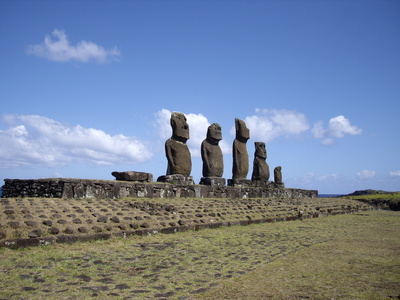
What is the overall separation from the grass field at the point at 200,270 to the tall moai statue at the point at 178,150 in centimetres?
878

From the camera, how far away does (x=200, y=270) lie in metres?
5.51

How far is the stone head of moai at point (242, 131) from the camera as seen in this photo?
893 inches

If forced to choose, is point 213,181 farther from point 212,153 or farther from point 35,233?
point 35,233

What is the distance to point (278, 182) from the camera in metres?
27.3

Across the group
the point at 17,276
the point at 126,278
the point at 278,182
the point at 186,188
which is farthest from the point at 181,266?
the point at 278,182

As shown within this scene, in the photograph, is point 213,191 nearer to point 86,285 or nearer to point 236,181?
point 236,181

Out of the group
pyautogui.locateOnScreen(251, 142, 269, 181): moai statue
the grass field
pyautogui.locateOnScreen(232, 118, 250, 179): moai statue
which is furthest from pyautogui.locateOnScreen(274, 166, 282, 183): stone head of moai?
the grass field

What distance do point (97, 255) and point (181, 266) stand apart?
1.65 meters

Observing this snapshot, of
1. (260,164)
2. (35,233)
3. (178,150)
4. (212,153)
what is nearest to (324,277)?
(35,233)

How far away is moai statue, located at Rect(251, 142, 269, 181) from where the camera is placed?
81.9 ft

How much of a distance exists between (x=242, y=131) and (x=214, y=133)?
10.8 feet

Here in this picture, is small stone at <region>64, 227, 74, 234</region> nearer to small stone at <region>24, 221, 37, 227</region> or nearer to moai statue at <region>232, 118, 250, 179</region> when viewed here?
small stone at <region>24, 221, 37, 227</region>

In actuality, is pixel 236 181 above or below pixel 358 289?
above

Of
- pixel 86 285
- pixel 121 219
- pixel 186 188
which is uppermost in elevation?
pixel 186 188
